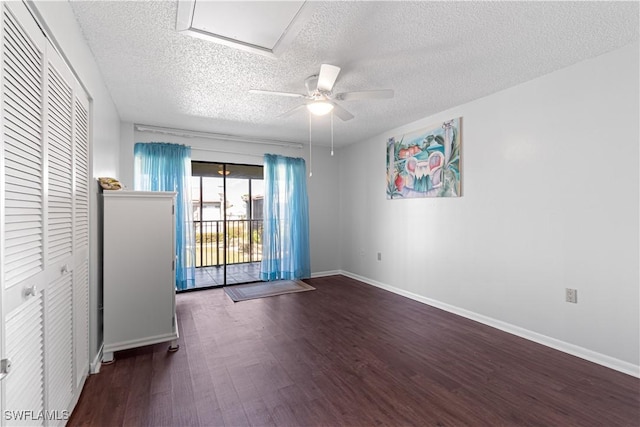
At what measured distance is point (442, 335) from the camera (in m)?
2.87

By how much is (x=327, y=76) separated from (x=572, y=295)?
2.71m

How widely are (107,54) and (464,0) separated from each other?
252cm

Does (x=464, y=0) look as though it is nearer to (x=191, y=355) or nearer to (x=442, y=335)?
(x=442, y=335)

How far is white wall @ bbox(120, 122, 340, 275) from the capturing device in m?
4.69

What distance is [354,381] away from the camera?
2.09m

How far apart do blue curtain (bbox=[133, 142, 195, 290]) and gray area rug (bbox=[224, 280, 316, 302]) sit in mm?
667

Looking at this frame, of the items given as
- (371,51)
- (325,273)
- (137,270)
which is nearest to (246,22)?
(371,51)

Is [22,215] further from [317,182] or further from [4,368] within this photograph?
[317,182]

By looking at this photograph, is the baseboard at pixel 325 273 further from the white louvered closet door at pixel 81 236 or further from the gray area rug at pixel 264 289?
the white louvered closet door at pixel 81 236

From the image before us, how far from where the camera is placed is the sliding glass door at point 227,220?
16.0 ft

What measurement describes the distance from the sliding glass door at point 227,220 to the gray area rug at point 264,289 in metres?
0.31

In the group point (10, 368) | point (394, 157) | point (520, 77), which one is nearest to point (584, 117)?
point (520, 77)

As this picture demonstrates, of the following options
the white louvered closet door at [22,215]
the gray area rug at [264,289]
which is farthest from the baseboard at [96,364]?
the gray area rug at [264,289]

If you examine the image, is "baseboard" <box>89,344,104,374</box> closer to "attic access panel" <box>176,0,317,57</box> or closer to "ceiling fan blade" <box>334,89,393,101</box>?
"attic access panel" <box>176,0,317,57</box>
